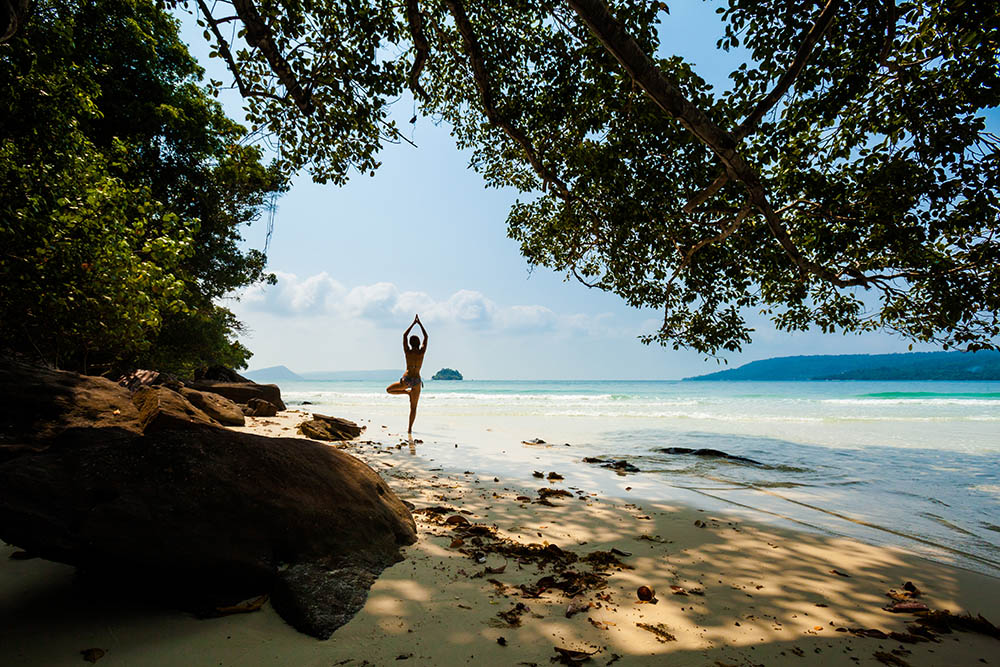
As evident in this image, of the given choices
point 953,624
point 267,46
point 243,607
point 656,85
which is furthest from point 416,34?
point 953,624

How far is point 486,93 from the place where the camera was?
6.49 meters

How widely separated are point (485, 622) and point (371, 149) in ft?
24.8

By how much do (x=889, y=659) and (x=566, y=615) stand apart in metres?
1.59

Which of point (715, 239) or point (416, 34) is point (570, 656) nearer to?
point (416, 34)

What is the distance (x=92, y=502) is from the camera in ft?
6.97

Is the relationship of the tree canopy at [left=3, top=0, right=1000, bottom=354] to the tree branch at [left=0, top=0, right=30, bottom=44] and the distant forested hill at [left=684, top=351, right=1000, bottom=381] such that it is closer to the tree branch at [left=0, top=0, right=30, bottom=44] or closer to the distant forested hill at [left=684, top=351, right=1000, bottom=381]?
the tree branch at [left=0, top=0, right=30, bottom=44]

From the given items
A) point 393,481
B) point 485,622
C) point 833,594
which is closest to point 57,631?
point 485,622

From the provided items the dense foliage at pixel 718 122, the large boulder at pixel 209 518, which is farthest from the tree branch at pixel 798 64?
the large boulder at pixel 209 518

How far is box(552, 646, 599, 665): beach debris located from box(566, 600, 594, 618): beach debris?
331 mm

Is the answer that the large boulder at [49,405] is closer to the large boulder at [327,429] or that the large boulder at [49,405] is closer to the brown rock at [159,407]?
the brown rock at [159,407]

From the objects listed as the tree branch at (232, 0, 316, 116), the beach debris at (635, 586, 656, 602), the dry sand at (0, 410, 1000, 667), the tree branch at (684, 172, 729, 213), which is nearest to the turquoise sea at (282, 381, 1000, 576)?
the dry sand at (0, 410, 1000, 667)

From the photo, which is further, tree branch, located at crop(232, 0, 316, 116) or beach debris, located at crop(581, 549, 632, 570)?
tree branch, located at crop(232, 0, 316, 116)

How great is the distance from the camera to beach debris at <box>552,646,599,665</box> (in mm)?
1985

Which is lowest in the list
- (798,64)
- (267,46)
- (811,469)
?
(811,469)
